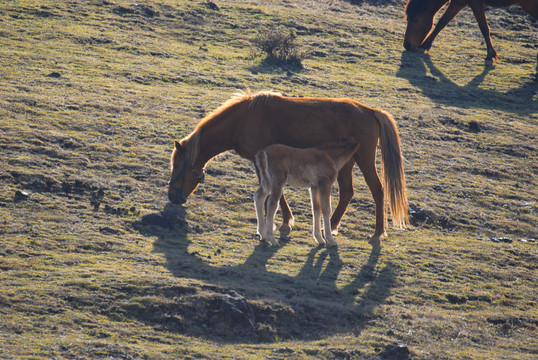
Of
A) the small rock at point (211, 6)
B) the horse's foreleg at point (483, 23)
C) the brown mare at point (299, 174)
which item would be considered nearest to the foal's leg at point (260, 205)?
the brown mare at point (299, 174)

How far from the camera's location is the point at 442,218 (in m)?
11.1

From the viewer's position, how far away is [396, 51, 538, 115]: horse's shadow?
1770cm

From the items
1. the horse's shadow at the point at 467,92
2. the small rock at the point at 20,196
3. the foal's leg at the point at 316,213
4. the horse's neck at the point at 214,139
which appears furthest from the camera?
the horse's shadow at the point at 467,92

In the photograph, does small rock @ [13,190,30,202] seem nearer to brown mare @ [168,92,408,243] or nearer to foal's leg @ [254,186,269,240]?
brown mare @ [168,92,408,243]

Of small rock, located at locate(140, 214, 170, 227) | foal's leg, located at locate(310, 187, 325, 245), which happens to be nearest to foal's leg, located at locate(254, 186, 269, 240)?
foal's leg, located at locate(310, 187, 325, 245)

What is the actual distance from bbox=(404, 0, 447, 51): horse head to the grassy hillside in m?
0.72

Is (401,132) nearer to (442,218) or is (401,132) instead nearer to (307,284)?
(442,218)

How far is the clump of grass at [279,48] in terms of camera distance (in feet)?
61.4

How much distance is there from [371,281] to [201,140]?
3467mm

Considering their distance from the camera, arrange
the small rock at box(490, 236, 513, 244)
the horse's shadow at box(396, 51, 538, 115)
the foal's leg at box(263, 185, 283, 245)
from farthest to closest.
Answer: the horse's shadow at box(396, 51, 538, 115) → the small rock at box(490, 236, 513, 244) → the foal's leg at box(263, 185, 283, 245)

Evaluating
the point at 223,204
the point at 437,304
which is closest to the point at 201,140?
the point at 223,204

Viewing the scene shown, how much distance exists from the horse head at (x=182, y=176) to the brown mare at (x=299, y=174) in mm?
1201

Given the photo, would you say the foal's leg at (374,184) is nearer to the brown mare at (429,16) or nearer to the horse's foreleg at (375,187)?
the horse's foreleg at (375,187)

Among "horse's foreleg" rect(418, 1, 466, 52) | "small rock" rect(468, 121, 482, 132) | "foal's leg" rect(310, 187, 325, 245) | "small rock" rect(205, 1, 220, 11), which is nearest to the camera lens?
"foal's leg" rect(310, 187, 325, 245)
